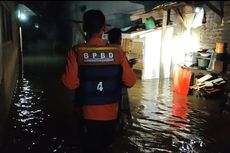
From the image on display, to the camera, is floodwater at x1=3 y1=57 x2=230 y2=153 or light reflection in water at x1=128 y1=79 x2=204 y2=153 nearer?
floodwater at x1=3 y1=57 x2=230 y2=153

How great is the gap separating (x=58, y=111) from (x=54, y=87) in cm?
392

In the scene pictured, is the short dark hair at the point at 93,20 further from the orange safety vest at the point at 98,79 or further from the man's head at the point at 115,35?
the man's head at the point at 115,35

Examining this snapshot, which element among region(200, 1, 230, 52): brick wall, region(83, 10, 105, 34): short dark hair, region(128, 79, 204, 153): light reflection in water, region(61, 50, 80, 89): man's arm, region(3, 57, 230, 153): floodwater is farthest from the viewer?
region(200, 1, 230, 52): brick wall

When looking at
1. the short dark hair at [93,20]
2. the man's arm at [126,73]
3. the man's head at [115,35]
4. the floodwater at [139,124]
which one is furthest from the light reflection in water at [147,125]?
the short dark hair at [93,20]

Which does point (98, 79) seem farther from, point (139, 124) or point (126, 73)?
point (139, 124)

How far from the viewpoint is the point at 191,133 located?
24.1ft

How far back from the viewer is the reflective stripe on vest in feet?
11.7

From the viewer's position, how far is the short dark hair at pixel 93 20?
142 inches

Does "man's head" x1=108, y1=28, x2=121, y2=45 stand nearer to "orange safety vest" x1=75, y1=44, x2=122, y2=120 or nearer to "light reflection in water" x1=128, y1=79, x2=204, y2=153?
"light reflection in water" x1=128, y1=79, x2=204, y2=153

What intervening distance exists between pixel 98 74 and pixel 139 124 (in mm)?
4600

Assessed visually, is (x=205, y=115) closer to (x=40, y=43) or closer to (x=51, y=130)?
(x=51, y=130)

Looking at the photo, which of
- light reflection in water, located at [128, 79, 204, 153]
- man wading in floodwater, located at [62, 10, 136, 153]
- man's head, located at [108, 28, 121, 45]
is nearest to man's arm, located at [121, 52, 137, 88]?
man wading in floodwater, located at [62, 10, 136, 153]

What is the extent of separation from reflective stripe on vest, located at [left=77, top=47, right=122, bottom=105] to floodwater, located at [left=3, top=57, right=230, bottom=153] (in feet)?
8.51

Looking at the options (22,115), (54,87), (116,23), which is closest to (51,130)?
(22,115)
